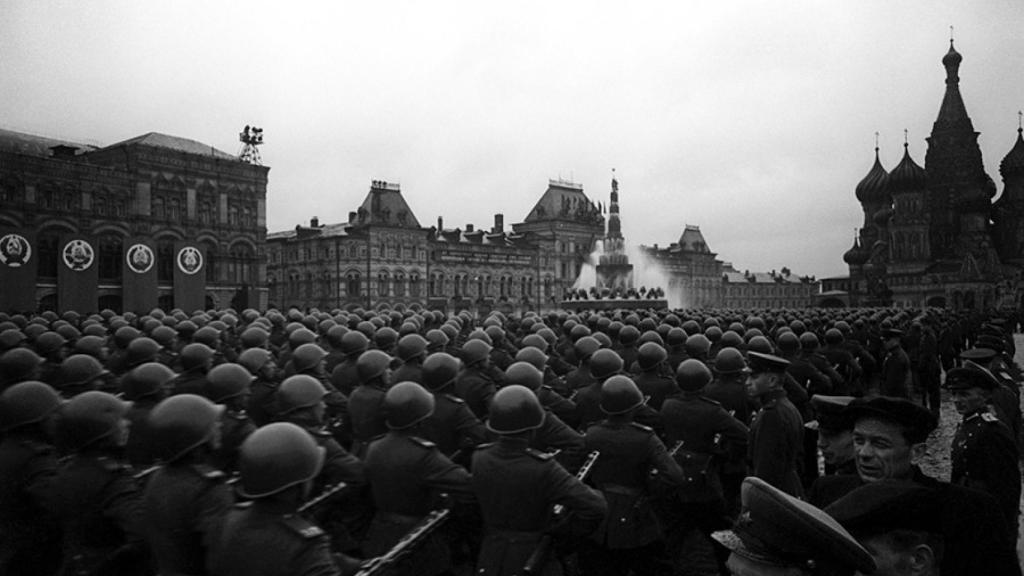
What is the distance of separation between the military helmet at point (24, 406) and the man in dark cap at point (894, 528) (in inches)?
211

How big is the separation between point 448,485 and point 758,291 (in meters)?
107

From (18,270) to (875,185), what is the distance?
2834 inches

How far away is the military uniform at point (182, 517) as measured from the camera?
3740mm

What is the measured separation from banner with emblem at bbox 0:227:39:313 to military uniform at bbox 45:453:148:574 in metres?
31.5

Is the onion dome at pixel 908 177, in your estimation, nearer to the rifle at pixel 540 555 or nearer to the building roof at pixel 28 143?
the building roof at pixel 28 143

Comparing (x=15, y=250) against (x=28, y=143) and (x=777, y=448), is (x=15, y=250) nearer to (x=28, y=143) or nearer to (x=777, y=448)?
(x=28, y=143)

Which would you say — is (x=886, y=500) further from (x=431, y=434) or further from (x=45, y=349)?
(x=45, y=349)

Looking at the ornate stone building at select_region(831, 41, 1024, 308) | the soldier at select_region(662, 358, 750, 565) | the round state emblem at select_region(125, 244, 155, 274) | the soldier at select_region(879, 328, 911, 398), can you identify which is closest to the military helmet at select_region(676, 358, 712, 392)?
the soldier at select_region(662, 358, 750, 565)

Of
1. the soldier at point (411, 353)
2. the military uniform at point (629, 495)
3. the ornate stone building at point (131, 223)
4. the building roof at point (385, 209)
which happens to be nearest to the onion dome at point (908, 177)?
the building roof at point (385, 209)

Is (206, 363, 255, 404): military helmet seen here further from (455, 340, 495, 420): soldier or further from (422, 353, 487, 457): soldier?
(455, 340, 495, 420): soldier

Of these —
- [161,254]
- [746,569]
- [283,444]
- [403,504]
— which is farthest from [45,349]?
[161,254]

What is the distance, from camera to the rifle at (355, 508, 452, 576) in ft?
13.3

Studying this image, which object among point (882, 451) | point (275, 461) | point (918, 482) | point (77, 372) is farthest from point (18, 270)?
point (918, 482)

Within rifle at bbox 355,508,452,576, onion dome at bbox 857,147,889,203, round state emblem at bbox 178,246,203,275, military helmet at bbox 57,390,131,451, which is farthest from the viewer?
onion dome at bbox 857,147,889,203
